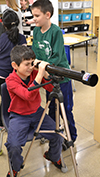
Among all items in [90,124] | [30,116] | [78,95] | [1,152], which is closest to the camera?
[30,116]

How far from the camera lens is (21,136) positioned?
1.38 metres

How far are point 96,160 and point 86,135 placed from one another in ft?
1.27

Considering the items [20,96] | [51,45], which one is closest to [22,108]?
[20,96]

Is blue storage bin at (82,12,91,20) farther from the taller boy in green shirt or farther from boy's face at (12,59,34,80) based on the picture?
boy's face at (12,59,34,80)

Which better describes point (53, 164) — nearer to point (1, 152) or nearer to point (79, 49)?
point (1, 152)

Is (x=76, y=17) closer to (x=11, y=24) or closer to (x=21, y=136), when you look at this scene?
(x=11, y=24)

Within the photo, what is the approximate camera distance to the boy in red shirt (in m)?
1.37

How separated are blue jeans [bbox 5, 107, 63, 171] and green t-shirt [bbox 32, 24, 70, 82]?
43 centimetres

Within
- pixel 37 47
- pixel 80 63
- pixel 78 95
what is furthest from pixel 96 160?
pixel 80 63

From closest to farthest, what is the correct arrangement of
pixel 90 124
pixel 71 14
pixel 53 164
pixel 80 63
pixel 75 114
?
pixel 53 164, pixel 90 124, pixel 75 114, pixel 80 63, pixel 71 14

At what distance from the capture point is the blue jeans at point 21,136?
53.2 inches

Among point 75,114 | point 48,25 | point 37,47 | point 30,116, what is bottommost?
point 75,114

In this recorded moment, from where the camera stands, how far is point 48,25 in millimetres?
1554

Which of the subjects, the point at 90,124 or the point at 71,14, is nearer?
the point at 90,124
